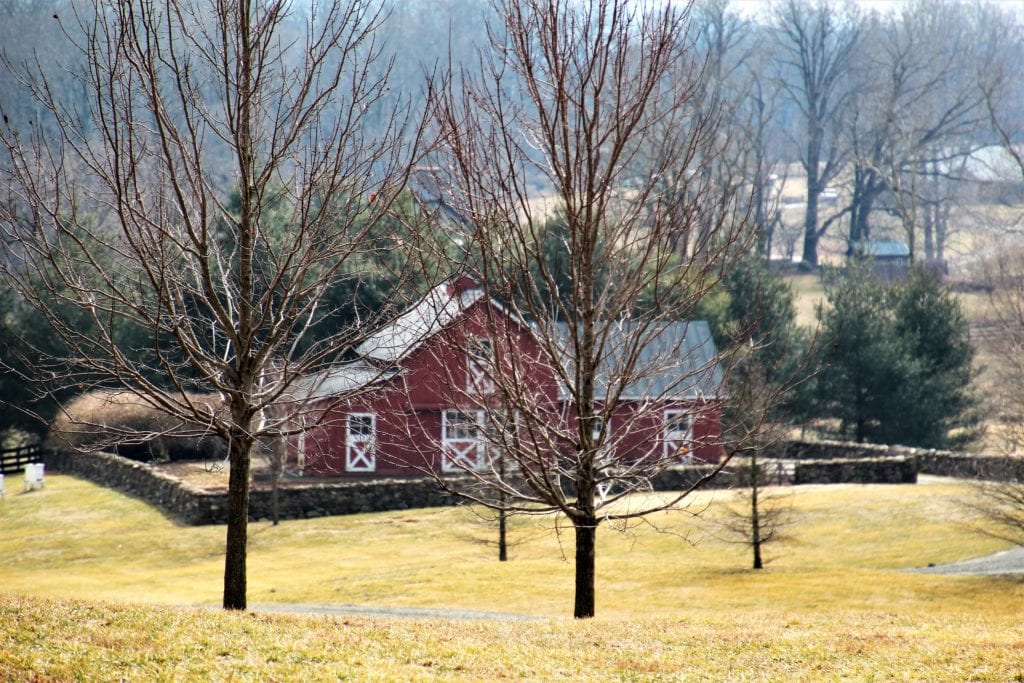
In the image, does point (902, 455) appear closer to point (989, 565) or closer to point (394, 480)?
point (989, 565)

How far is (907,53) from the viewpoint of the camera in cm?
7900

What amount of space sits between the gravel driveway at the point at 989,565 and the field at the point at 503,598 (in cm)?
80

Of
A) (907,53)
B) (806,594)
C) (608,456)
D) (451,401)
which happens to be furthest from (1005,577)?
(907,53)

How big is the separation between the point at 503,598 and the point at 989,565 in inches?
475

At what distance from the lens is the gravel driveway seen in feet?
82.1

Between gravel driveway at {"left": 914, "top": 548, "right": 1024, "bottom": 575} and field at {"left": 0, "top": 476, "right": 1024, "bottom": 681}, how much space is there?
2.62ft

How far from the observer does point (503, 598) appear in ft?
70.9

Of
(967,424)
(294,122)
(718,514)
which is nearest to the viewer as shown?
(294,122)

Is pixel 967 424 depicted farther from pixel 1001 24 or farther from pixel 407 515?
pixel 1001 24

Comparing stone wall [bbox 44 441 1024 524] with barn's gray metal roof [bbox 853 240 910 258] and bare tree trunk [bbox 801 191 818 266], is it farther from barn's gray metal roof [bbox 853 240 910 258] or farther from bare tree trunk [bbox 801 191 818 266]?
barn's gray metal roof [bbox 853 240 910 258]

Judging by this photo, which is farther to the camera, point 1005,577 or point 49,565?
point 49,565

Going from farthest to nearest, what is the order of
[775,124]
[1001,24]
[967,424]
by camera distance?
[775,124] → [1001,24] → [967,424]

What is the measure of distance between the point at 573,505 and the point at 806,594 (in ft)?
33.4

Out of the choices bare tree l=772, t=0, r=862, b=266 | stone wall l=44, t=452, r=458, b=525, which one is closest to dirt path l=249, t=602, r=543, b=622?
stone wall l=44, t=452, r=458, b=525
